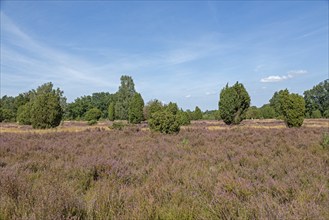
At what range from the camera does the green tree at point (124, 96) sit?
2690 inches

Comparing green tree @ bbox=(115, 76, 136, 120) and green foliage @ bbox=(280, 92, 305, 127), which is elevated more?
green tree @ bbox=(115, 76, 136, 120)

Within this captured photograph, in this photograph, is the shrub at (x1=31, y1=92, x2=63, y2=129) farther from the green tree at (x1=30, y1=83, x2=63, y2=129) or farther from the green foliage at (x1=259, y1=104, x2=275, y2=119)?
the green foliage at (x1=259, y1=104, x2=275, y2=119)

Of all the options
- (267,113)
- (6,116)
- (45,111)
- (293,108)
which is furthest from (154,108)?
(267,113)

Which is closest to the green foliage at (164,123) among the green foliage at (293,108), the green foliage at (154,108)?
the green foliage at (293,108)

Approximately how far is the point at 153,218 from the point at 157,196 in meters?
0.69

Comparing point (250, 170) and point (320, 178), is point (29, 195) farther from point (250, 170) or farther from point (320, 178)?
point (320, 178)

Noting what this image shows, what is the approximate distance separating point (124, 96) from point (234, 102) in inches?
1789

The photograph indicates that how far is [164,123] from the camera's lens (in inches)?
690

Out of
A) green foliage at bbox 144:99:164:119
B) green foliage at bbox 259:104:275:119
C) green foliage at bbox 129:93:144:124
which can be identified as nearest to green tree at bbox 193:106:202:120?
green foliage at bbox 144:99:164:119

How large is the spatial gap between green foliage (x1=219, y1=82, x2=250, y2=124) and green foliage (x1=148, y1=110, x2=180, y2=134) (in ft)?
38.6

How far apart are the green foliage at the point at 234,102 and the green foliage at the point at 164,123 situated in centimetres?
1176

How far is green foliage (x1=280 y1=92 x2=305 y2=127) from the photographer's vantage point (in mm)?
21750

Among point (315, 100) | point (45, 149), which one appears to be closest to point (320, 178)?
point (45, 149)

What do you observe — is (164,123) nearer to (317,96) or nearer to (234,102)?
(234,102)
